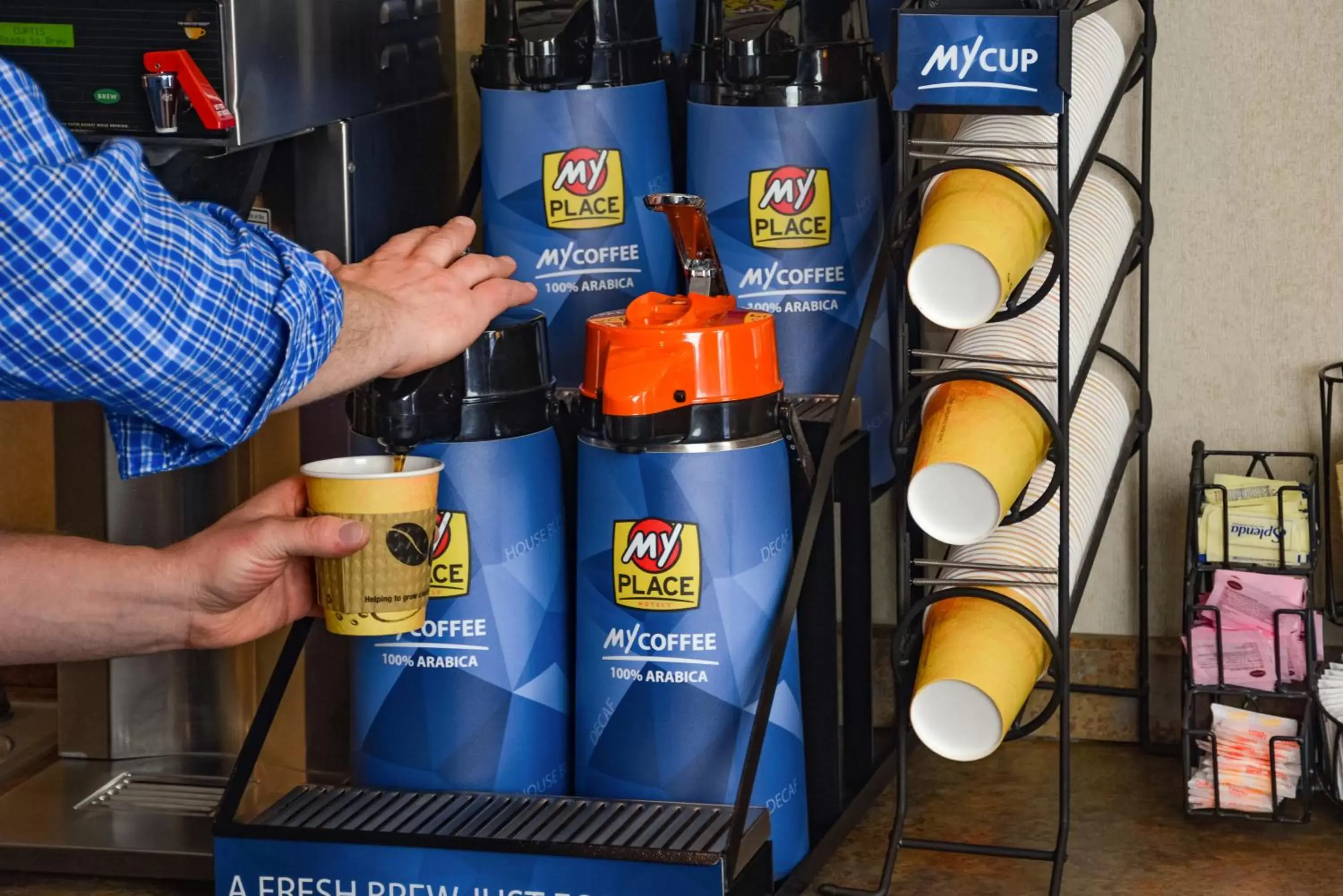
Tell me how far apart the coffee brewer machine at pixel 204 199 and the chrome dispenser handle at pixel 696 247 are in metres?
0.31

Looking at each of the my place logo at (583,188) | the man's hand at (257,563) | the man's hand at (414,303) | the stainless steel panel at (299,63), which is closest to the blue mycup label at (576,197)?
the my place logo at (583,188)

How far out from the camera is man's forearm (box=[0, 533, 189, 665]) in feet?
3.38

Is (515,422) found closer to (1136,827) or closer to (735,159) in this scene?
(735,159)

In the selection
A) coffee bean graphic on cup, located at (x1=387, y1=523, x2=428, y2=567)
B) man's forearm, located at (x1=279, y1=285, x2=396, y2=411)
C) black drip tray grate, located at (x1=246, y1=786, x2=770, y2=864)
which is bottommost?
black drip tray grate, located at (x1=246, y1=786, x2=770, y2=864)

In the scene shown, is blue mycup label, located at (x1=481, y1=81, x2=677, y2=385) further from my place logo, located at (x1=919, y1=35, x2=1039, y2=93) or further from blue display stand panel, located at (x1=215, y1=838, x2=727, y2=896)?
blue display stand panel, located at (x1=215, y1=838, x2=727, y2=896)

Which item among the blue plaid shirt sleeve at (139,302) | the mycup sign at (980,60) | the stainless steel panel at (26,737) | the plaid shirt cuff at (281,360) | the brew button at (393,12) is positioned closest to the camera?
the blue plaid shirt sleeve at (139,302)

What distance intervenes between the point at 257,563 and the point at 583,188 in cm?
46

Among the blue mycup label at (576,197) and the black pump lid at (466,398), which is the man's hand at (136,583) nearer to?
the black pump lid at (466,398)

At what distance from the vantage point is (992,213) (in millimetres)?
1167

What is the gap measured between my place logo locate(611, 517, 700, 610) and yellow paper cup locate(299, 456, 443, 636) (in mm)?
163

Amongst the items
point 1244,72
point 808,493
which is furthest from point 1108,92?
point 808,493

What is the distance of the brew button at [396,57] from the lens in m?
1.45

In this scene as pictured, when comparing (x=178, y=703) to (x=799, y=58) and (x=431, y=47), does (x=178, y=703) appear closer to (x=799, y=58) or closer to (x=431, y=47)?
(x=431, y=47)

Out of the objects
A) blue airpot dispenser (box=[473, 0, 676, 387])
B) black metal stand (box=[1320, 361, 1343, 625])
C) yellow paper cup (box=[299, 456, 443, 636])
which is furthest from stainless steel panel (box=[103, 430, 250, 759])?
black metal stand (box=[1320, 361, 1343, 625])
